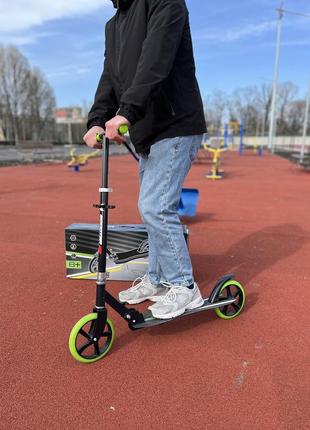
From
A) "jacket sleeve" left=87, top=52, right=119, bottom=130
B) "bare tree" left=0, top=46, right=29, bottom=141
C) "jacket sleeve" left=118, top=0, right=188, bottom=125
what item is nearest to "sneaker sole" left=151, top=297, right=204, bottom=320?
"jacket sleeve" left=118, top=0, right=188, bottom=125

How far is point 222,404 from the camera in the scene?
186 centimetres

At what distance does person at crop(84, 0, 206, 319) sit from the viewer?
6.75 ft

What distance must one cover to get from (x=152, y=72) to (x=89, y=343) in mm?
1576

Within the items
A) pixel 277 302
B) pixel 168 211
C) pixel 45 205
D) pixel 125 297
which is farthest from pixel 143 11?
pixel 45 205

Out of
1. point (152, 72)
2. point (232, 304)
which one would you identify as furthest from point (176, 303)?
point (152, 72)

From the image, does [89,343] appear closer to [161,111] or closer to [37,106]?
[161,111]

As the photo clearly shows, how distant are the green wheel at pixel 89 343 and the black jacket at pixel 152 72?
1.16 m

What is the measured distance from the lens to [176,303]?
238cm

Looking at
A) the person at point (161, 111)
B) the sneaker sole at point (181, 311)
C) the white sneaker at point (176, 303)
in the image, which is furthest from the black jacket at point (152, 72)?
the sneaker sole at point (181, 311)

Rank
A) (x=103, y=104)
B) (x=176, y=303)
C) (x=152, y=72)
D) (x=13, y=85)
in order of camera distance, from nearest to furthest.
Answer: (x=152, y=72) → (x=176, y=303) → (x=103, y=104) → (x=13, y=85)

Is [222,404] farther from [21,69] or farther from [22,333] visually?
[21,69]

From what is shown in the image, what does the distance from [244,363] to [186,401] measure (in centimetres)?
49

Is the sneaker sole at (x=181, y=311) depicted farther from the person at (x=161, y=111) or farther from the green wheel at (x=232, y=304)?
the green wheel at (x=232, y=304)

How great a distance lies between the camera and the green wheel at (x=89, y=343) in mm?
2078
